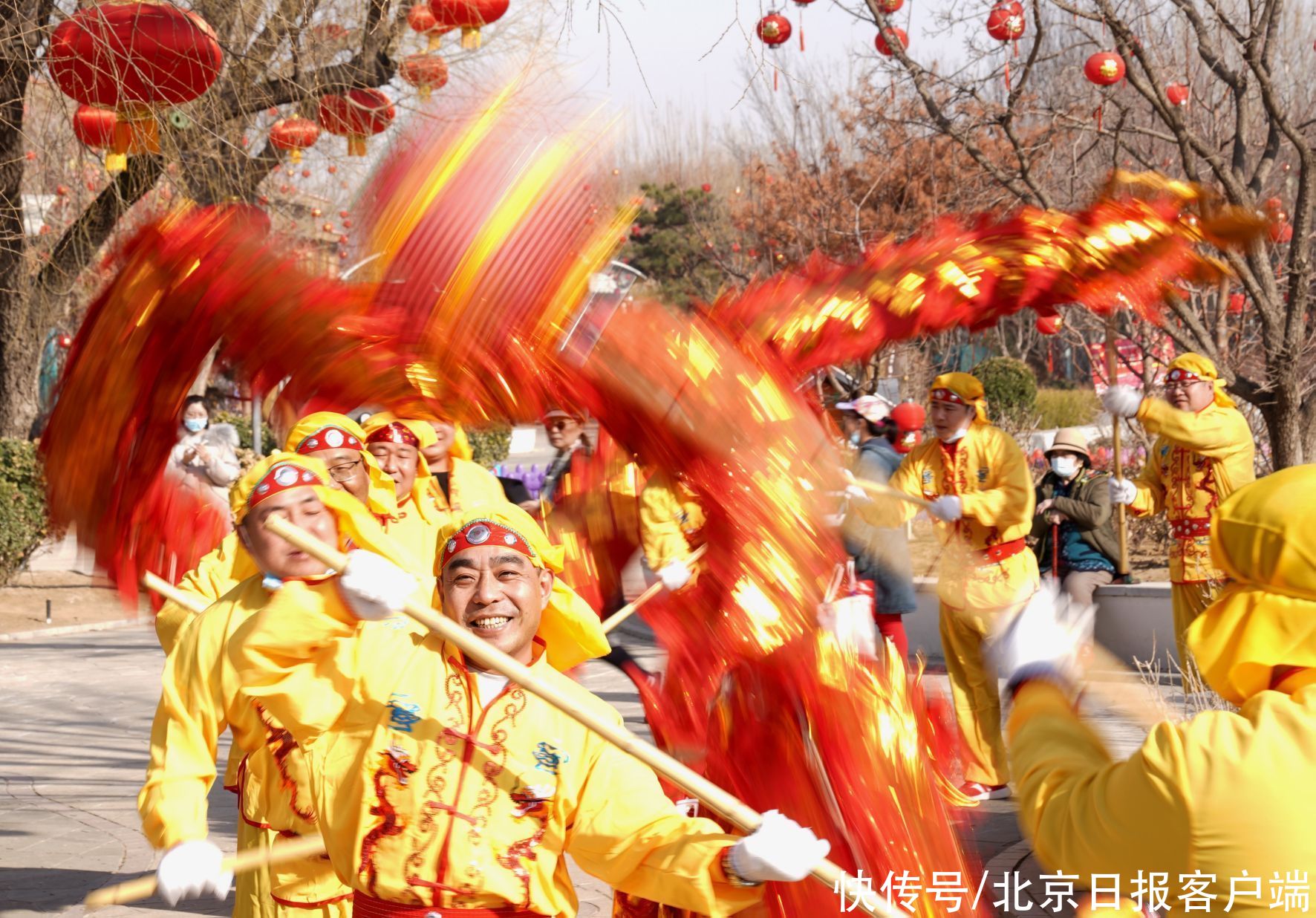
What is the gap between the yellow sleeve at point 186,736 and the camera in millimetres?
2729

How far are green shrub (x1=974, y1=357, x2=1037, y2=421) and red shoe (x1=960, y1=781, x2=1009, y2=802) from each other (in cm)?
1202

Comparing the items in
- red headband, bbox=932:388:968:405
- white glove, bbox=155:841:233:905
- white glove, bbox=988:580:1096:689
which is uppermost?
A: red headband, bbox=932:388:968:405

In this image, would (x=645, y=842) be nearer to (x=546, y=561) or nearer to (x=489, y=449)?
(x=546, y=561)

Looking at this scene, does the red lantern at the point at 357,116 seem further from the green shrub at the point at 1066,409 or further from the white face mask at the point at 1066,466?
the green shrub at the point at 1066,409

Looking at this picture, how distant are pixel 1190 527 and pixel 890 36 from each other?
2605 mm

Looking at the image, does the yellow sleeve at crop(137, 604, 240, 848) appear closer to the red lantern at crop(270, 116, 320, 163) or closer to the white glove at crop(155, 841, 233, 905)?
the white glove at crop(155, 841, 233, 905)

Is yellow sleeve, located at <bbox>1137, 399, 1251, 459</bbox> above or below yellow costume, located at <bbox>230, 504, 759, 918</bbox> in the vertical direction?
above

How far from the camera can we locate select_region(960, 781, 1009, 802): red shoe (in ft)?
19.9

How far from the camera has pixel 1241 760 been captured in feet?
5.85

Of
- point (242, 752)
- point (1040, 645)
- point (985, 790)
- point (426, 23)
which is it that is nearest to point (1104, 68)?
point (426, 23)

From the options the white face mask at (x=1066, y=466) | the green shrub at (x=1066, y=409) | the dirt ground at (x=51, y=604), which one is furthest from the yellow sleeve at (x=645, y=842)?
the green shrub at (x=1066, y=409)

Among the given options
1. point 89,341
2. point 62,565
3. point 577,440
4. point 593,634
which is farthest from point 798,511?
point 62,565

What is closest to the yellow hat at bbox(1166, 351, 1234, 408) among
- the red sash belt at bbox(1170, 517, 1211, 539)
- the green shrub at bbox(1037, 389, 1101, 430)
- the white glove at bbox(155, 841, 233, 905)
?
the red sash belt at bbox(1170, 517, 1211, 539)

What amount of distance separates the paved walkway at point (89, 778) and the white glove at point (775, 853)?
1398 mm
